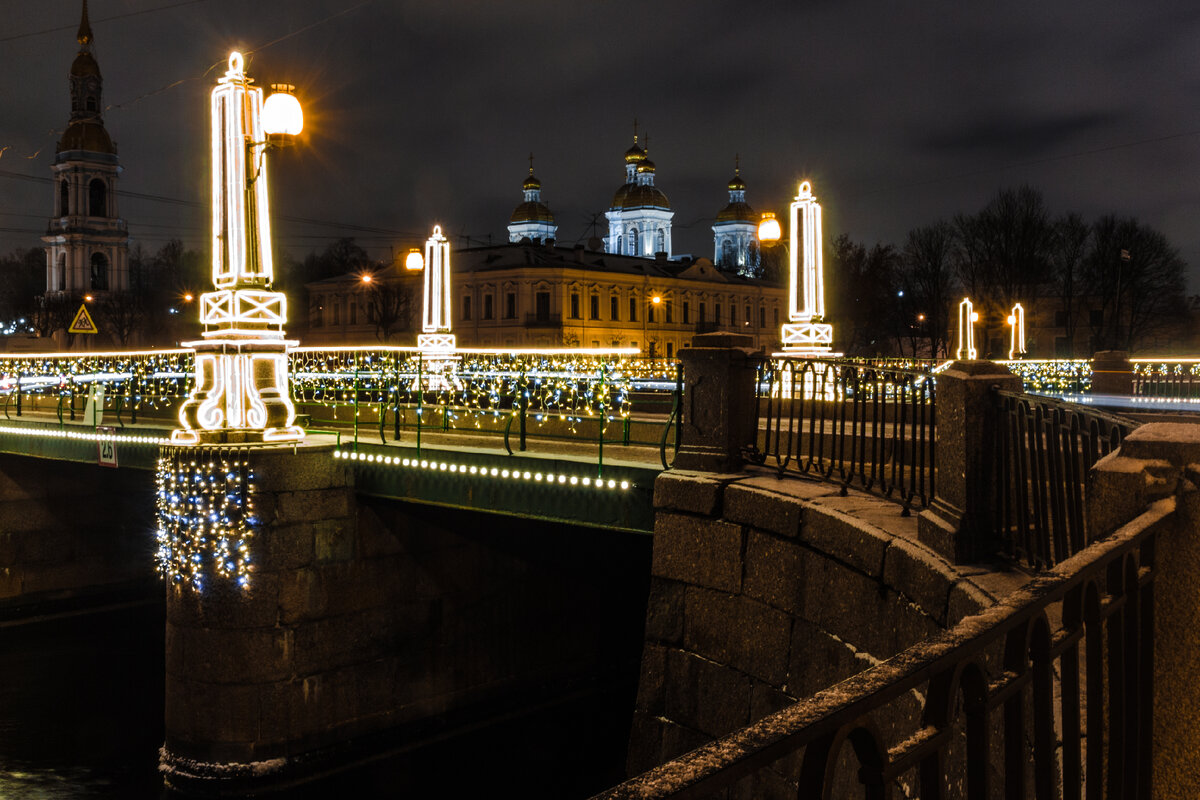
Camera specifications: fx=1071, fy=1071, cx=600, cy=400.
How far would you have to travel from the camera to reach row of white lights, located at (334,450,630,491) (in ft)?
35.0

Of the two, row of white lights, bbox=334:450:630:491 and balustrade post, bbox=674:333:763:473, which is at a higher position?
balustrade post, bbox=674:333:763:473

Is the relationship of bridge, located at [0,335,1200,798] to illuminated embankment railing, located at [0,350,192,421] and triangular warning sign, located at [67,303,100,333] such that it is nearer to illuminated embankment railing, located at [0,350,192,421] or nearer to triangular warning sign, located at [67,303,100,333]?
illuminated embankment railing, located at [0,350,192,421]

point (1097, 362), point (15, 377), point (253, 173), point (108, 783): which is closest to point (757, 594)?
point (253, 173)

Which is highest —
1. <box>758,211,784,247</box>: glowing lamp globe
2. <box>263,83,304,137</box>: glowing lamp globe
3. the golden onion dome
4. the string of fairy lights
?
the golden onion dome

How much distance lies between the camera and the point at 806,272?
16.7m

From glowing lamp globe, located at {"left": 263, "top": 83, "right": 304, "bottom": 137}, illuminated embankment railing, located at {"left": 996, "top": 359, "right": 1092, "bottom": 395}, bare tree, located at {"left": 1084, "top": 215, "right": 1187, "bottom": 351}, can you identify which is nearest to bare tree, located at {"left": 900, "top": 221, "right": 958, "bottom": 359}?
bare tree, located at {"left": 1084, "top": 215, "right": 1187, "bottom": 351}

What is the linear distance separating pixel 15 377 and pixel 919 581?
23.8 metres

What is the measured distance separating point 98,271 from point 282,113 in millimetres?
77674

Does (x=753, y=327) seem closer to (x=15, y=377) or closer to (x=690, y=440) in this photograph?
(x=15, y=377)

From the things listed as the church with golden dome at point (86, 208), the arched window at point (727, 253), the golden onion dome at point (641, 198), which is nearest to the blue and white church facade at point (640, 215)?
the golden onion dome at point (641, 198)

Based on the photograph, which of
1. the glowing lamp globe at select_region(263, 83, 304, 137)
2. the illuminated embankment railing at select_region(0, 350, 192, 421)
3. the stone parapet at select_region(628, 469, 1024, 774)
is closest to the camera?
the stone parapet at select_region(628, 469, 1024, 774)

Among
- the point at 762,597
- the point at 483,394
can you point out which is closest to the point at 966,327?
the point at 483,394

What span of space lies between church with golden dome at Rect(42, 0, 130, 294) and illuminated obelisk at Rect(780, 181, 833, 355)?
71012mm

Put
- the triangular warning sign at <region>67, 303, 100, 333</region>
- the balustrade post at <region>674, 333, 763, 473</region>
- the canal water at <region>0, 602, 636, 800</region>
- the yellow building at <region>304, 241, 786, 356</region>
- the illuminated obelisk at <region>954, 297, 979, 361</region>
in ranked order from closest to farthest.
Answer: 1. the balustrade post at <region>674, 333, 763, 473</region>
2. the canal water at <region>0, 602, 636, 800</region>
3. the triangular warning sign at <region>67, 303, 100, 333</region>
4. the illuminated obelisk at <region>954, 297, 979, 361</region>
5. the yellow building at <region>304, 241, 786, 356</region>
